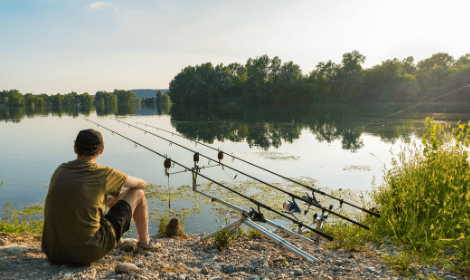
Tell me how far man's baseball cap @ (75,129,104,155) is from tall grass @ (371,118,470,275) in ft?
13.1

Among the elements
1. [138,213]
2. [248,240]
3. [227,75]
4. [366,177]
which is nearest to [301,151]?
[366,177]

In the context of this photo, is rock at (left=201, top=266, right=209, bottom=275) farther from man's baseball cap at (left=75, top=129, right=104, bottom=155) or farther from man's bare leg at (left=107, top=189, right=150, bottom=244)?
man's baseball cap at (left=75, top=129, right=104, bottom=155)

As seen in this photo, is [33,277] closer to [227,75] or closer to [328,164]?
[328,164]

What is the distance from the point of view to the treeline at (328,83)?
240ft

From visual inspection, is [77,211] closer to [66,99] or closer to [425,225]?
[425,225]

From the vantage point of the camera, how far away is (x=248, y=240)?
481cm

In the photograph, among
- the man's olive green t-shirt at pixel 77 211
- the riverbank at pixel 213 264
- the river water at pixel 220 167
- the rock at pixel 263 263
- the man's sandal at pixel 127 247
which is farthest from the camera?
the river water at pixel 220 167

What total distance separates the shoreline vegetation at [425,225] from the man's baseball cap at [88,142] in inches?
87.3

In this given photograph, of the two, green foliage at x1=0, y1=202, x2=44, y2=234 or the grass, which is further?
green foliage at x1=0, y1=202, x2=44, y2=234

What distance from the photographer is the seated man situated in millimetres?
2809

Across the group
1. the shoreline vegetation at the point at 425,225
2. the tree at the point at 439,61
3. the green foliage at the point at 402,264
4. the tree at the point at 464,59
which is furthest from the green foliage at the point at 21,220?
the tree at the point at 464,59

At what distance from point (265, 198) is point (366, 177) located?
14.2ft

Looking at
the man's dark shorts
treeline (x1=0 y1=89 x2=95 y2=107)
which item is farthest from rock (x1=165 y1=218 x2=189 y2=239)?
treeline (x1=0 y1=89 x2=95 y2=107)

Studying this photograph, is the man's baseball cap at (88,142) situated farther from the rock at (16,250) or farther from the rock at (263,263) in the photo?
the rock at (263,263)
